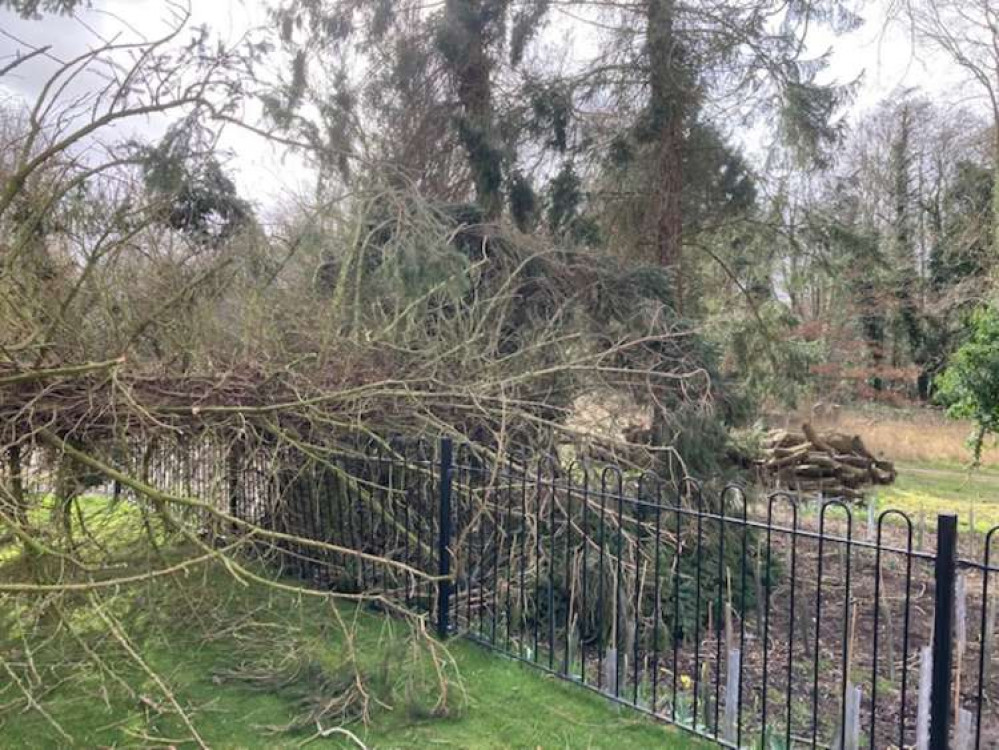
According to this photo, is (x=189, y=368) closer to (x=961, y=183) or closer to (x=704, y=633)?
(x=704, y=633)

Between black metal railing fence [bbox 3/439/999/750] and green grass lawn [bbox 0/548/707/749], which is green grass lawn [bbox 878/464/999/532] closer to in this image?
black metal railing fence [bbox 3/439/999/750]

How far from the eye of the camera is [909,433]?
666 inches

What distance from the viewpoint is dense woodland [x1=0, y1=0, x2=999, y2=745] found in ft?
14.2

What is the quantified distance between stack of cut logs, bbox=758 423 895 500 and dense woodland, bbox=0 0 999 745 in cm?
248

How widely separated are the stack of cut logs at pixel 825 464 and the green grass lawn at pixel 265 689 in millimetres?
8382

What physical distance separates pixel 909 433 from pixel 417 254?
48.5 ft

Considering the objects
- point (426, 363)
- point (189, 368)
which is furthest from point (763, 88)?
point (189, 368)

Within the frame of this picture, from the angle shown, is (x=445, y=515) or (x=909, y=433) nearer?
(x=445, y=515)

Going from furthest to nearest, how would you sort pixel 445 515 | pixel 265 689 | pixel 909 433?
pixel 909 433 < pixel 445 515 < pixel 265 689

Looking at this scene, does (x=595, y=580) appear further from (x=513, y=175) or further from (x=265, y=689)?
(x=513, y=175)

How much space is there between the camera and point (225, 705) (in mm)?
3945

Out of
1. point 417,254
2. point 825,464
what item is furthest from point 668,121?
point 825,464

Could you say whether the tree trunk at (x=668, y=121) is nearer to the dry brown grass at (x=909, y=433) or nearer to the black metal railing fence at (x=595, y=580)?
the black metal railing fence at (x=595, y=580)

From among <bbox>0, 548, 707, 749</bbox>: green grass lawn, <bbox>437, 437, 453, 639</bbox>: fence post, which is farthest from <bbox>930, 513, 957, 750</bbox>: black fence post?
<bbox>437, 437, 453, 639</bbox>: fence post
